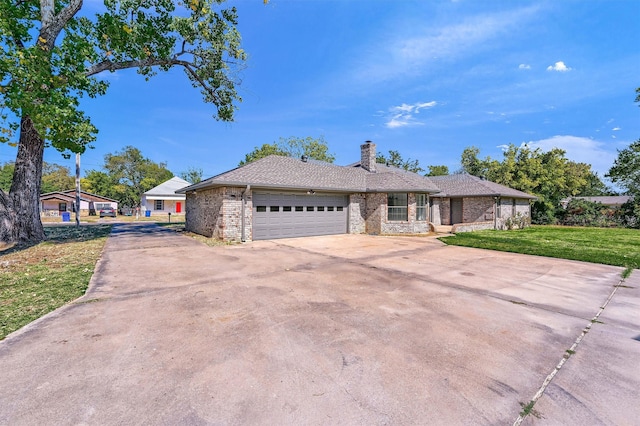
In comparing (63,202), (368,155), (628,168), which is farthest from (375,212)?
(63,202)

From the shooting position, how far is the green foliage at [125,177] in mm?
48594

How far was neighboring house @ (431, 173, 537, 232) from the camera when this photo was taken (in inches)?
754

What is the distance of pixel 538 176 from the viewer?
26141mm

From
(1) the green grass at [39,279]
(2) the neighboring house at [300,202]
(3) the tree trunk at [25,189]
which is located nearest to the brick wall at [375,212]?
(2) the neighboring house at [300,202]

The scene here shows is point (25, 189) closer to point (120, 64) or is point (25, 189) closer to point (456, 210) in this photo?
point (120, 64)

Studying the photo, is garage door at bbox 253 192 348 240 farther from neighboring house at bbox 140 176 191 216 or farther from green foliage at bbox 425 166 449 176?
green foliage at bbox 425 166 449 176

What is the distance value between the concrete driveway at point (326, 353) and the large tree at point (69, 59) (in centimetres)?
748

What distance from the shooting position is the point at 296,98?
21.8m

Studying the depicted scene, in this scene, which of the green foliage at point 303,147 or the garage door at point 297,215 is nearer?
the garage door at point 297,215

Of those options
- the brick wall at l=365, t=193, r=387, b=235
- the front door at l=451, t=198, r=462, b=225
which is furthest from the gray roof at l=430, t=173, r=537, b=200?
the brick wall at l=365, t=193, r=387, b=235

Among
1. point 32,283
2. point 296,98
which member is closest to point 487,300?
point 32,283

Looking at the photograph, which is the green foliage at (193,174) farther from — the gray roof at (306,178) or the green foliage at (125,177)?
the gray roof at (306,178)

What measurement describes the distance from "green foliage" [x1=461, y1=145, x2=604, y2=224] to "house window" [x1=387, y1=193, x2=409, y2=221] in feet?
45.2

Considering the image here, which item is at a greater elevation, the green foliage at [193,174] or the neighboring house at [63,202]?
the green foliage at [193,174]
